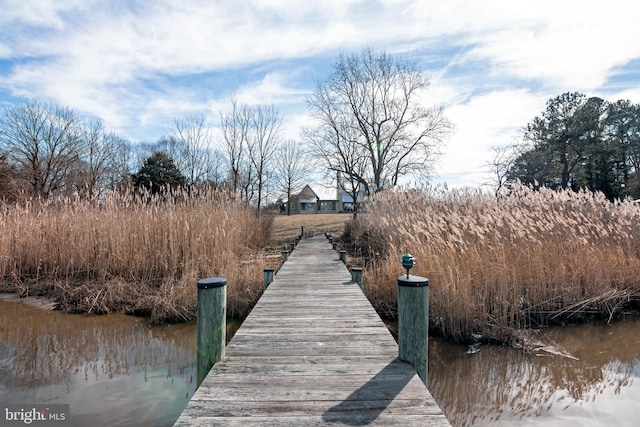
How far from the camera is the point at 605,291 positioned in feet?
18.1

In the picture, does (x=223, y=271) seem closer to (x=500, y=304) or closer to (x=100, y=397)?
(x=100, y=397)

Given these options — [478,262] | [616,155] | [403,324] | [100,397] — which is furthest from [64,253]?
[616,155]

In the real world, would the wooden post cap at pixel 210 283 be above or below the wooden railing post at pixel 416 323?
above

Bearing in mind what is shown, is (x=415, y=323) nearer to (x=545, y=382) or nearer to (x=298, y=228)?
(x=545, y=382)

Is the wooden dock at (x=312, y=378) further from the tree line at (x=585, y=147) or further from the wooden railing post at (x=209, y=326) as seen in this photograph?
the tree line at (x=585, y=147)

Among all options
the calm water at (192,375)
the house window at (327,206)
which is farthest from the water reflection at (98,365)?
the house window at (327,206)

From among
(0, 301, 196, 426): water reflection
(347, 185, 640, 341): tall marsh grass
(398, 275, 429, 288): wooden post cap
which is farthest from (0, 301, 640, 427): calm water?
(398, 275, 429, 288): wooden post cap

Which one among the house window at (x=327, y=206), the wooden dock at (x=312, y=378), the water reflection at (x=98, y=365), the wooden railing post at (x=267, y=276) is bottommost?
the water reflection at (x=98, y=365)

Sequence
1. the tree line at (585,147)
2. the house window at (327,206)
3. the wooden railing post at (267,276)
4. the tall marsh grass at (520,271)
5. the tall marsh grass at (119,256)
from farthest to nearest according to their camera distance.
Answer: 1. the house window at (327,206)
2. the tree line at (585,147)
3. the tall marsh grass at (119,256)
4. the wooden railing post at (267,276)
5. the tall marsh grass at (520,271)

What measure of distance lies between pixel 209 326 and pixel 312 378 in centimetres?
90

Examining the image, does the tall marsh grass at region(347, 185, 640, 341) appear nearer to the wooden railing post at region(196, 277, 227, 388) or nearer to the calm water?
the calm water

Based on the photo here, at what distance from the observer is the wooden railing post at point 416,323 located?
2.56 m

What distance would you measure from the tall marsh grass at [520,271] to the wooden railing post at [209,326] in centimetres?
319

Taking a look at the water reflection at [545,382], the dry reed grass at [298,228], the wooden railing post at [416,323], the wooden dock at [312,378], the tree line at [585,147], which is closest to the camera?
the wooden dock at [312,378]
